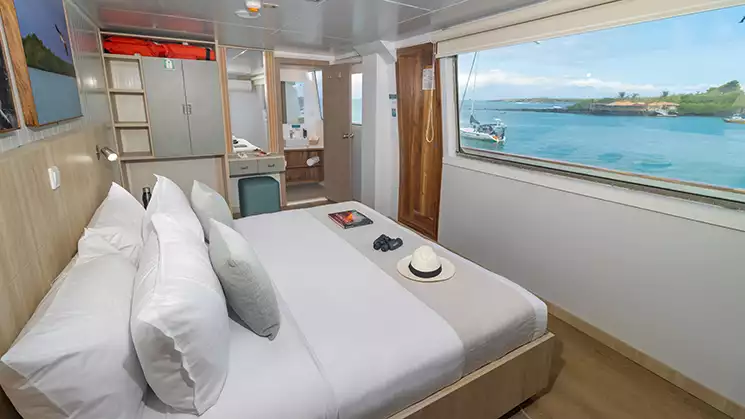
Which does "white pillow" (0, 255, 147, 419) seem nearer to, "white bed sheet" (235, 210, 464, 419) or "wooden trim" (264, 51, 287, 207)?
"white bed sheet" (235, 210, 464, 419)

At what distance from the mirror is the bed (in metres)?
4.22

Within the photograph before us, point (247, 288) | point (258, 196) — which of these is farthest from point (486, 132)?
point (247, 288)

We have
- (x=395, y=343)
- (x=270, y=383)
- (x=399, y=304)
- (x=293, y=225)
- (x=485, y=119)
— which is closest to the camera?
(x=270, y=383)

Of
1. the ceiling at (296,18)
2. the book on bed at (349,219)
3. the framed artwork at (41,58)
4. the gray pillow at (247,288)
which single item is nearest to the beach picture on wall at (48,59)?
the framed artwork at (41,58)

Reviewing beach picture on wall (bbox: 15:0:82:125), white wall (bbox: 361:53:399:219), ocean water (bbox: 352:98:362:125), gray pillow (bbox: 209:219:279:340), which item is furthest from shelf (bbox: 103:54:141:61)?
gray pillow (bbox: 209:219:279:340)

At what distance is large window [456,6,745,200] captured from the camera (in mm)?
1746

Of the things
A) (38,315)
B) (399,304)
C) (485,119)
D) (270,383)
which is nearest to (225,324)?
(270,383)

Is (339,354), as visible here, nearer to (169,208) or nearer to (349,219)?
(169,208)

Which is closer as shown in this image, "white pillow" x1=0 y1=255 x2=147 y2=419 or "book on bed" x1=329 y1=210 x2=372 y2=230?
"white pillow" x1=0 y1=255 x2=147 y2=419

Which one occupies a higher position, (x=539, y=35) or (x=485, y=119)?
(x=539, y=35)

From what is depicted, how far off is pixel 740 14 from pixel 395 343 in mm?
2179

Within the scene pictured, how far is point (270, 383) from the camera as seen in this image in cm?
117

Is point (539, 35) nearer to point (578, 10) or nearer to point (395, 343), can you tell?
point (578, 10)

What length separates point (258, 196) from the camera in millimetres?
4004
